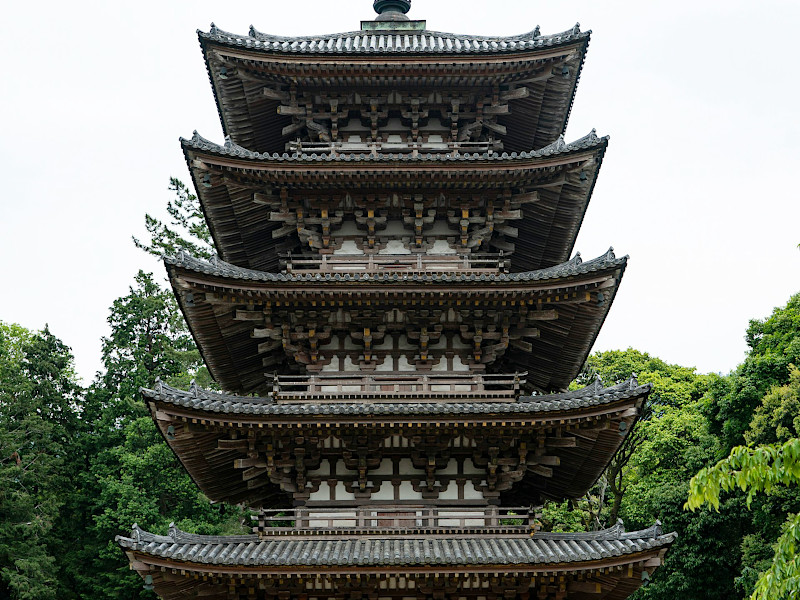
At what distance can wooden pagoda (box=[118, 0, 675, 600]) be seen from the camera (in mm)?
14445

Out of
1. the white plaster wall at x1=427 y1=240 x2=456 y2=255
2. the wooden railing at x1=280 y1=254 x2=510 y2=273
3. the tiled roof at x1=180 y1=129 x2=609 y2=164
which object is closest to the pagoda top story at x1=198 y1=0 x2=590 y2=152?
the tiled roof at x1=180 y1=129 x2=609 y2=164

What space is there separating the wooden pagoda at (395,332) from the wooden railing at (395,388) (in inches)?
1.9

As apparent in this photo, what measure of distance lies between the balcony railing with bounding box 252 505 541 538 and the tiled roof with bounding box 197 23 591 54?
31.8 feet

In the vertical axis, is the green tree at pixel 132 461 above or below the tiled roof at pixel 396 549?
above

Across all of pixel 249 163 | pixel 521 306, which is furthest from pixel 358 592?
pixel 249 163

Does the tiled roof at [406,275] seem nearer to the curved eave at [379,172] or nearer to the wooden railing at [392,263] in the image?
the wooden railing at [392,263]

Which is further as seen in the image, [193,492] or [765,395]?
[193,492]

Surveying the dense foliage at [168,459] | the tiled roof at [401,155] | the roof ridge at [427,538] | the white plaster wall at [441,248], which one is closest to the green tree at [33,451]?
the dense foliage at [168,459]

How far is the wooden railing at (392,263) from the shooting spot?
17.5 m

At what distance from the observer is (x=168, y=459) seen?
43781mm

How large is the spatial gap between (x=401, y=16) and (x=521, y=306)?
10.7m

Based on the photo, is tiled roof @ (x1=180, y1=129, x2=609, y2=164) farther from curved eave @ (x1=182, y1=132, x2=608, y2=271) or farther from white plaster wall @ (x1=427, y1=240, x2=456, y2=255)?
white plaster wall @ (x1=427, y1=240, x2=456, y2=255)

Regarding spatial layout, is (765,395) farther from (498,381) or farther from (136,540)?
(136,540)

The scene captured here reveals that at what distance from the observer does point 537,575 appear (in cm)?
1396
